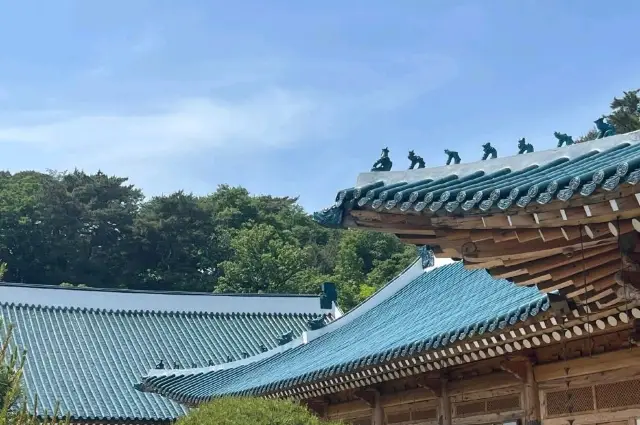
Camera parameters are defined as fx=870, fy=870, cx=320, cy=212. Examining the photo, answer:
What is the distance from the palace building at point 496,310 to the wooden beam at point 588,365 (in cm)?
1

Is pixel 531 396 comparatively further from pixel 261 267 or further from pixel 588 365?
pixel 261 267

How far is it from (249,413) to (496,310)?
8.75 feet

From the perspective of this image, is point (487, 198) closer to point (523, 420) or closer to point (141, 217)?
point (523, 420)

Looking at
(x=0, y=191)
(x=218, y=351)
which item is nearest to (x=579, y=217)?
(x=218, y=351)

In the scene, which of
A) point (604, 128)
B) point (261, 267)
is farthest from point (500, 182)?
point (261, 267)

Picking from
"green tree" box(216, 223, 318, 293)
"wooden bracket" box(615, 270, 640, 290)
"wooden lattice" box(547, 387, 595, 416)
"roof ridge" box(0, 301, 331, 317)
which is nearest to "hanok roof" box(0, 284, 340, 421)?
"roof ridge" box(0, 301, 331, 317)

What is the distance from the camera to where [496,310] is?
8.52m

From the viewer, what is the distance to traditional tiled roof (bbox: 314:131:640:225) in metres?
4.37

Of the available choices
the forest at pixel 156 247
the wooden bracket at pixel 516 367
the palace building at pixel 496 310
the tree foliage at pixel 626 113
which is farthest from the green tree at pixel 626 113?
the wooden bracket at pixel 516 367

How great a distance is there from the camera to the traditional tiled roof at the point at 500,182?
4371 mm

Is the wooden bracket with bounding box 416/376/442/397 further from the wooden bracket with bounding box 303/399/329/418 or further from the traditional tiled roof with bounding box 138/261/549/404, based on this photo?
the wooden bracket with bounding box 303/399/329/418

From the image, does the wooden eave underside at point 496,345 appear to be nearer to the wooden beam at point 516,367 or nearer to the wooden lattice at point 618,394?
the wooden beam at point 516,367

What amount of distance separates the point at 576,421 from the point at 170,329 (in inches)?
592

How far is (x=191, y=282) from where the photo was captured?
45.2 metres
